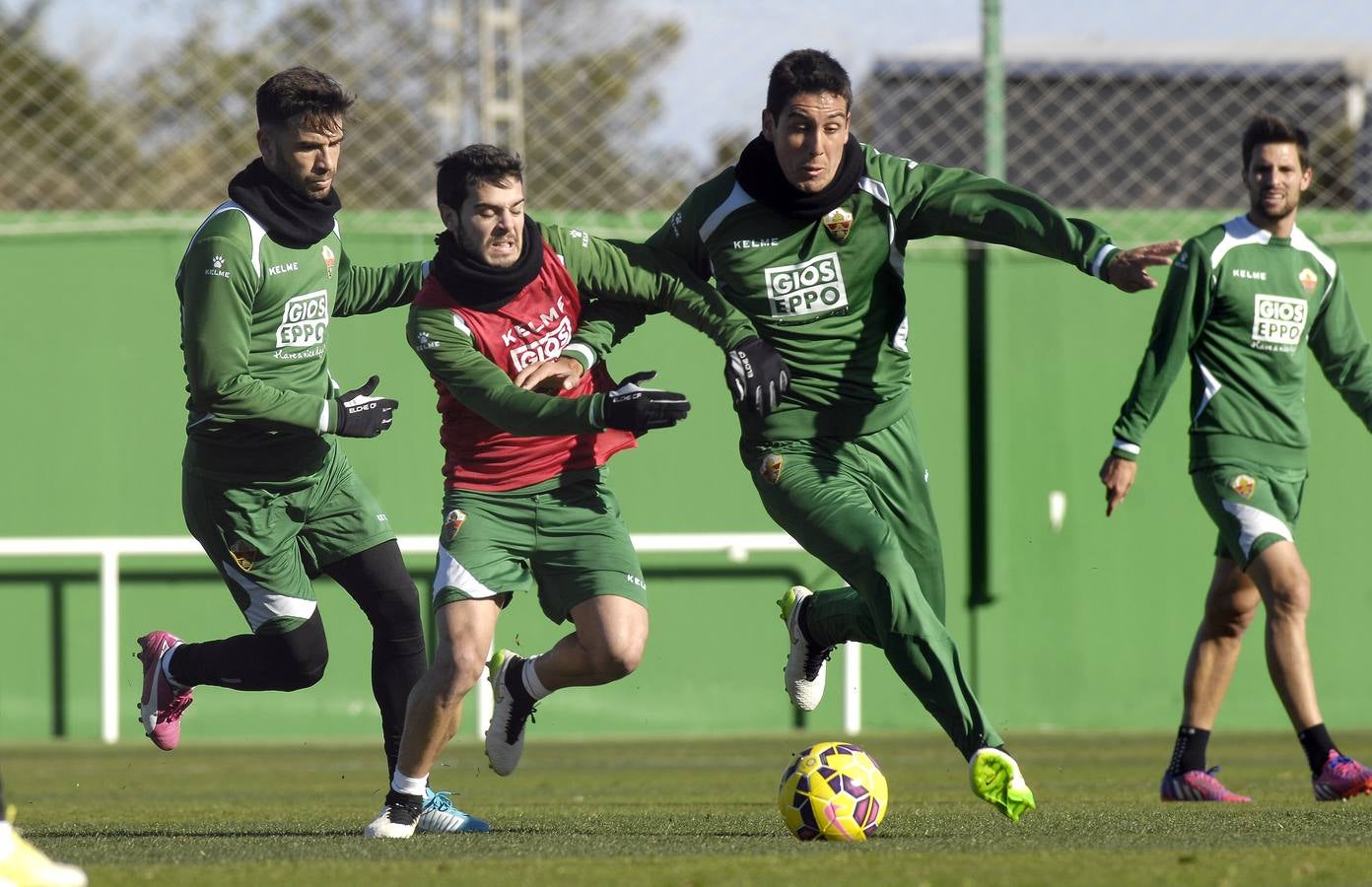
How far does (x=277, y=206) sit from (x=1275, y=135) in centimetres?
378

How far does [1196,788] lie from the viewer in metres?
8.01

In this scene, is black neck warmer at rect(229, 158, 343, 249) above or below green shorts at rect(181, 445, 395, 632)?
above

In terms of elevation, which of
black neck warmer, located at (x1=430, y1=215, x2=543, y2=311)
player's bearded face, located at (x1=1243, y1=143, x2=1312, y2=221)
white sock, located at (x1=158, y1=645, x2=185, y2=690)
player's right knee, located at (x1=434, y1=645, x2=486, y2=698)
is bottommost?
white sock, located at (x1=158, y1=645, x2=185, y2=690)

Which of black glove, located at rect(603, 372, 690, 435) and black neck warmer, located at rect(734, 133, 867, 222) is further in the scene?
black neck warmer, located at rect(734, 133, 867, 222)

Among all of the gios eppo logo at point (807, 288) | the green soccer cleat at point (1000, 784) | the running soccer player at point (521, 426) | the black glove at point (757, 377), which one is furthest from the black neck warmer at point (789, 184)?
the green soccer cleat at point (1000, 784)

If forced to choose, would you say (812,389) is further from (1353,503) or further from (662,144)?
(662,144)

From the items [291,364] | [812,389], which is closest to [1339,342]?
[812,389]

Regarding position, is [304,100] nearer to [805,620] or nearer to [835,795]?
[805,620]

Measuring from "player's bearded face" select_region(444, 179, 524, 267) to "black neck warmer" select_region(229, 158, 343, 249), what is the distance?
2.17 ft

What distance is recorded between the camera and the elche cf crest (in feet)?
22.5

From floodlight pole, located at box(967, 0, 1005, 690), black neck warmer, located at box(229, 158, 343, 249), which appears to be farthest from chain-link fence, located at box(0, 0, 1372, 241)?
black neck warmer, located at box(229, 158, 343, 249)

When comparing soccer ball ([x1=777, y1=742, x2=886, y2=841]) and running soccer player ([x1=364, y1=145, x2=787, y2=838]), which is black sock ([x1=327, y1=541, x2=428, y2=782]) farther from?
soccer ball ([x1=777, y1=742, x2=886, y2=841])

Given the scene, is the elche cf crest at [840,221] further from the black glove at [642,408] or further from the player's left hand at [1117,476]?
the player's left hand at [1117,476]

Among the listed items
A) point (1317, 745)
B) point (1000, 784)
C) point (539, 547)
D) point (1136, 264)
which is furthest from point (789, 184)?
point (1317, 745)
